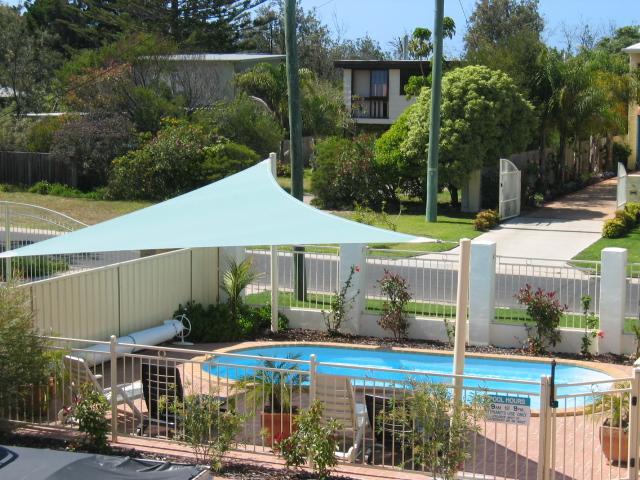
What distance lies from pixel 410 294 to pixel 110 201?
2022cm

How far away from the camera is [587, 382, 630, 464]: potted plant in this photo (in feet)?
31.3

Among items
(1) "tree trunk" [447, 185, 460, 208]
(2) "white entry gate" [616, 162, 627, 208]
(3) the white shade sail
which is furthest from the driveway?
(3) the white shade sail

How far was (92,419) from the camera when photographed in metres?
9.62

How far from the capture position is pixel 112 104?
121ft

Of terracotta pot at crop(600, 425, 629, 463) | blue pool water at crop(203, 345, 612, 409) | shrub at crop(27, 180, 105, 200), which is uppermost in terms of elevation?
shrub at crop(27, 180, 105, 200)

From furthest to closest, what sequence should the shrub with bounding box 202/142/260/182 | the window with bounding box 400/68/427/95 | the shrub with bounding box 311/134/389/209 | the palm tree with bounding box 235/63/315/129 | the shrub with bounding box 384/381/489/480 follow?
the window with bounding box 400/68/427/95 < the palm tree with bounding box 235/63/315/129 < the shrub with bounding box 202/142/260/182 < the shrub with bounding box 311/134/389/209 < the shrub with bounding box 384/381/489/480

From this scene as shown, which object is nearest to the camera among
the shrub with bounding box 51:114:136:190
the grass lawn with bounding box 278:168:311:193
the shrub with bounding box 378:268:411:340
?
the shrub with bounding box 378:268:411:340

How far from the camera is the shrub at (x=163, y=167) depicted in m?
32.7

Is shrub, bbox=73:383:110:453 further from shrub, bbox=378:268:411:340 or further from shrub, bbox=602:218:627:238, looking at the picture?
shrub, bbox=602:218:627:238

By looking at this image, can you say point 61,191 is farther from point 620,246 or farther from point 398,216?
point 620,246

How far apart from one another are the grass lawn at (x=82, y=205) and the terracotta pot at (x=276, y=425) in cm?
2012

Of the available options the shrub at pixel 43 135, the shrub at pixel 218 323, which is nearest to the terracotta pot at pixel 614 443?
the shrub at pixel 218 323

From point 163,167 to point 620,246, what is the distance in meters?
15.8

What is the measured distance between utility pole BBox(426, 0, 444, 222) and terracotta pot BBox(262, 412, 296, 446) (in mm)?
19334
